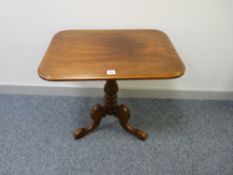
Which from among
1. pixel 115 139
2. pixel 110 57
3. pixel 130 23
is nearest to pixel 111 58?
pixel 110 57

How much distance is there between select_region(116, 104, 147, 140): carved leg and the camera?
142cm

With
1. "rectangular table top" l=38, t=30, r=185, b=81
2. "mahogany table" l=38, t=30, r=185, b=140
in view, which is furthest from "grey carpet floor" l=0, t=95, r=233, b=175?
"rectangular table top" l=38, t=30, r=185, b=81

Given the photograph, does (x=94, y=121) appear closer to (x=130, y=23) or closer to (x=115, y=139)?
(x=115, y=139)

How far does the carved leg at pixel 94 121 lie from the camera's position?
1.44 metres

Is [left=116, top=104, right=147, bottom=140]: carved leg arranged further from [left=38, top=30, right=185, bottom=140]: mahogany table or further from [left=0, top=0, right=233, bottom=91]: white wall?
[left=0, top=0, right=233, bottom=91]: white wall

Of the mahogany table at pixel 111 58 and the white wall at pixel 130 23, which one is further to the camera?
the white wall at pixel 130 23

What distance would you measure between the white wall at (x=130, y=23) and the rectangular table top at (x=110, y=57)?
17 centimetres

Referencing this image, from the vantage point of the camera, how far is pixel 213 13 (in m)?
1.40

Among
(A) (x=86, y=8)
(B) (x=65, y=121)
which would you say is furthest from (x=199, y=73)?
(B) (x=65, y=121)

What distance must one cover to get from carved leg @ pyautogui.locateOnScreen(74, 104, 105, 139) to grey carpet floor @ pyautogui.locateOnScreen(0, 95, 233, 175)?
0.14 ft

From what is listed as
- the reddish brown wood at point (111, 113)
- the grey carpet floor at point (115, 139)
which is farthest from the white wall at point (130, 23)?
the reddish brown wood at point (111, 113)

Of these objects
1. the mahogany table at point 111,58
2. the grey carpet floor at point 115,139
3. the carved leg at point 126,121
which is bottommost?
the grey carpet floor at point 115,139

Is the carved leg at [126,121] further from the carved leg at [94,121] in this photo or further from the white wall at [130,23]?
the white wall at [130,23]

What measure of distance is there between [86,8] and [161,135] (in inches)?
39.8
